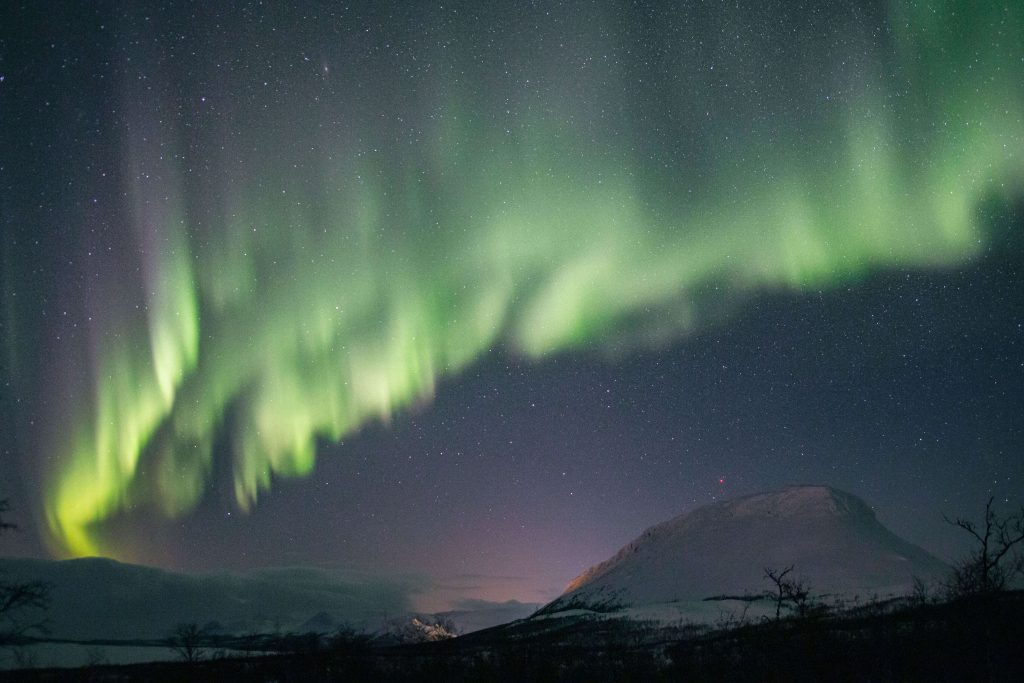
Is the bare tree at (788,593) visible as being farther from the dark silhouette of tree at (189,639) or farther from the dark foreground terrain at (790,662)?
the dark silhouette of tree at (189,639)

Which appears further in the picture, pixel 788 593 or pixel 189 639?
pixel 189 639

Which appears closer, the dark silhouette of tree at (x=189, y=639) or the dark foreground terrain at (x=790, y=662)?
the dark foreground terrain at (x=790, y=662)

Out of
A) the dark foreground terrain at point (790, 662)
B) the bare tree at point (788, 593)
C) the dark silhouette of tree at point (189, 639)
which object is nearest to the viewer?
the dark foreground terrain at point (790, 662)

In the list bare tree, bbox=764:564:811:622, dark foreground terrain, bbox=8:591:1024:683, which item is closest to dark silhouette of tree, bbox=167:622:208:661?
dark foreground terrain, bbox=8:591:1024:683

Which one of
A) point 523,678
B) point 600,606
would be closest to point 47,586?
point 523,678

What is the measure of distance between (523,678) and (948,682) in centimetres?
1843

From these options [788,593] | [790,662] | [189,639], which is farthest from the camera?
[189,639]

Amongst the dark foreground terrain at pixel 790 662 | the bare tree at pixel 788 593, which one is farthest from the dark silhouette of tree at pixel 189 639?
the bare tree at pixel 788 593

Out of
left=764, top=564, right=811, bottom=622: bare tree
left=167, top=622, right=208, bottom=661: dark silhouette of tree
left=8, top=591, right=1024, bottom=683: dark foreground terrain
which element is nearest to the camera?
left=8, top=591, right=1024, bottom=683: dark foreground terrain

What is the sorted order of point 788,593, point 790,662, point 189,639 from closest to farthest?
point 790,662, point 788,593, point 189,639

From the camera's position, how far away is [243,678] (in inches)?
1531

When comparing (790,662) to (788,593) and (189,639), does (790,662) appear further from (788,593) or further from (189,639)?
(189,639)

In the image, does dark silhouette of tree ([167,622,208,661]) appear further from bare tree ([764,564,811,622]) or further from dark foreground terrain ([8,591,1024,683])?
bare tree ([764,564,811,622])

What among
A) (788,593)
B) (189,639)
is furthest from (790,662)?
(189,639)
